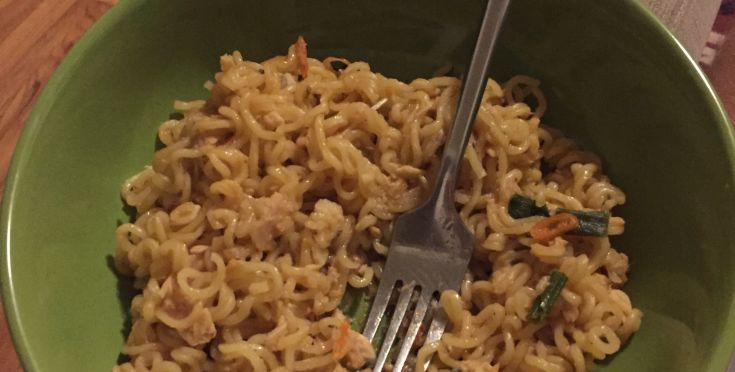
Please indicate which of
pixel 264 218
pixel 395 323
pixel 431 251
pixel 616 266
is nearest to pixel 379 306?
pixel 395 323

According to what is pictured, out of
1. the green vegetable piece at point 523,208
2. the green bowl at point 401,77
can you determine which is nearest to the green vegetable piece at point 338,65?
the green bowl at point 401,77

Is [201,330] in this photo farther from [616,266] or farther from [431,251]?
[616,266]

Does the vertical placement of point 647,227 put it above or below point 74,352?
above

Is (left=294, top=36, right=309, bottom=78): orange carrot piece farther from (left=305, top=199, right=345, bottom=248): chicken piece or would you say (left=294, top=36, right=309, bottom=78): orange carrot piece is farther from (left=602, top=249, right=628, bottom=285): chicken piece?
(left=602, top=249, right=628, bottom=285): chicken piece

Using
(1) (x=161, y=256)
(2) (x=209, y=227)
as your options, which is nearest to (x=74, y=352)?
(1) (x=161, y=256)

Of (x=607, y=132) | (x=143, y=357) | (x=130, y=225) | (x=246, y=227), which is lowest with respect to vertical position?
(x=143, y=357)

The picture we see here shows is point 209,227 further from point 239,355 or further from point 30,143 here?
point 30,143

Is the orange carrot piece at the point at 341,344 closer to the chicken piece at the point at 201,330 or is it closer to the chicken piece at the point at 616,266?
the chicken piece at the point at 201,330
